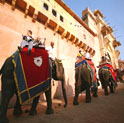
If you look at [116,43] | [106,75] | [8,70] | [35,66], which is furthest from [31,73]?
[116,43]

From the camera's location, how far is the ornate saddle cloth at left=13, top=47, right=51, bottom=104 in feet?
7.84

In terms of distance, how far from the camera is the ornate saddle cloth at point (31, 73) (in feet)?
7.84

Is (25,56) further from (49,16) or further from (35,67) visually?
(49,16)

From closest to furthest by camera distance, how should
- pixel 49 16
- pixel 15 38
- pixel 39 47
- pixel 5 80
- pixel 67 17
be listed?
1. pixel 5 80
2. pixel 39 47
3. pixel 15 38
4. pixel 49 16
5. pixel 67 17

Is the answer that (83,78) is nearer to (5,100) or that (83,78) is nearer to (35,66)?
A: (35,66)

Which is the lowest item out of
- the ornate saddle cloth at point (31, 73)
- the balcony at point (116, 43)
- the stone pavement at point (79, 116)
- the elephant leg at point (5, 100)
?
the stone pavement at point (79, 116)

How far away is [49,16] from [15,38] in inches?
166

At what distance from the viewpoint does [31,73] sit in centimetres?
264

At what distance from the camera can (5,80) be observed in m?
2.31

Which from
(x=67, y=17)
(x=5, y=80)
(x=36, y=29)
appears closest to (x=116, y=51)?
(x=67, y=17)

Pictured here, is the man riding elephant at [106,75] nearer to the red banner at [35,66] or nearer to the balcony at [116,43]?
the red banner at [35,66]

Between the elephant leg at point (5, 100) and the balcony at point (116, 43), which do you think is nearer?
the elephant leg at point (5, 100)

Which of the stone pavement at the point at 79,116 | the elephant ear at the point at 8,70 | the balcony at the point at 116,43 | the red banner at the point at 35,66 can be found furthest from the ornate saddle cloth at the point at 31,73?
the balcony at the point at 116,43

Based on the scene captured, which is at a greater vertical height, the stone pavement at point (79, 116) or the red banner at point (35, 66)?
the red banner at point (35, 66)
